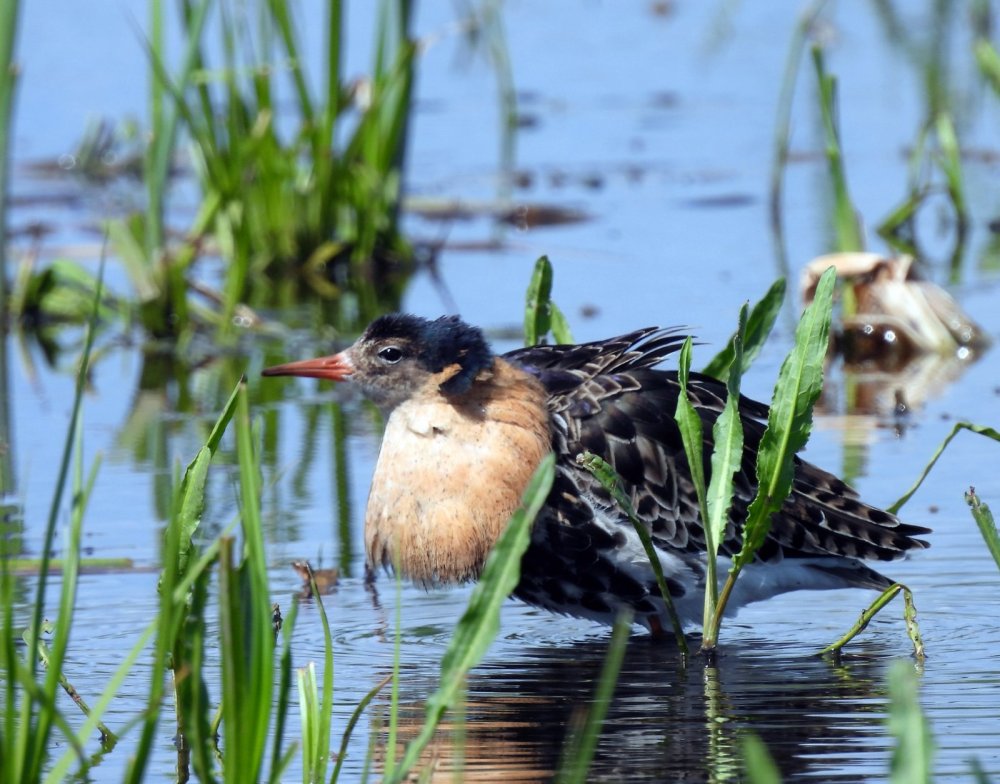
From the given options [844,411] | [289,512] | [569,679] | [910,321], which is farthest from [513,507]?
[910,321]

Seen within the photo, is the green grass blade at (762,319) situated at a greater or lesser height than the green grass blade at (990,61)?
lesser

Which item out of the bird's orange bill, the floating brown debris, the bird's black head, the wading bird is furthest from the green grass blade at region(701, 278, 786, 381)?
the floating brown debris

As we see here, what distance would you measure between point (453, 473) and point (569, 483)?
0.36m

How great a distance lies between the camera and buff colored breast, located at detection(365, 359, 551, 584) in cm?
596

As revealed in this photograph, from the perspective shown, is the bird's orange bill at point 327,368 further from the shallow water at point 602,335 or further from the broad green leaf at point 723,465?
the broad green leaf at point 723,465

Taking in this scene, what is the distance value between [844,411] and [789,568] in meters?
2.19

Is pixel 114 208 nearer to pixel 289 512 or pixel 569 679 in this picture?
pixel 289 512

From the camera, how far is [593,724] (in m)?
3.60

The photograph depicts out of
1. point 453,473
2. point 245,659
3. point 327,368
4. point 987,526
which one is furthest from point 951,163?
point 245,659

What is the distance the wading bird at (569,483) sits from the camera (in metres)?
6.01

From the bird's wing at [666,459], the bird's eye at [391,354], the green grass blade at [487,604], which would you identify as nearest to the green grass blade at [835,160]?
the bird's wing at [666,459]

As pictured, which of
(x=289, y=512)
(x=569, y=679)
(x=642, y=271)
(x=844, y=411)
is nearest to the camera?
(x=569, y=679)

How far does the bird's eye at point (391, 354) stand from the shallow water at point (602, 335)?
31.8 inches

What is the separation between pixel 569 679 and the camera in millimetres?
5785
